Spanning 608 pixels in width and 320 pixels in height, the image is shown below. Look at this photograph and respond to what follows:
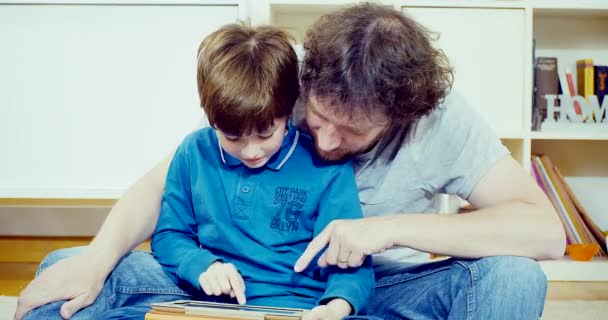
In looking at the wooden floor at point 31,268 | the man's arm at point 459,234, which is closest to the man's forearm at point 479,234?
the man's arm at point 459,234

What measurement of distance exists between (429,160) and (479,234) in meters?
0.17

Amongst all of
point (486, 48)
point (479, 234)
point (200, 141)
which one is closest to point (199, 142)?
point (200, 141)

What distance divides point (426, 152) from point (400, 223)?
0.54ft

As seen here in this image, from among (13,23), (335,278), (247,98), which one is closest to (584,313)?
(335,278)

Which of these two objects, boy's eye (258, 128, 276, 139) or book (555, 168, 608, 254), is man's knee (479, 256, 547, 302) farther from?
book (555, 168, 608, 254)

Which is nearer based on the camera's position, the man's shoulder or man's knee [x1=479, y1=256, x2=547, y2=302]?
man's knee [x1=479, y1=256, x2=547, y2=302]

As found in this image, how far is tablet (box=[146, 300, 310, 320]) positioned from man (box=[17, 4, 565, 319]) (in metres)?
0.13

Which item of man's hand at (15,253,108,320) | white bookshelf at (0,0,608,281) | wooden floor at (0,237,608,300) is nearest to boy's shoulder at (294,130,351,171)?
man's hand at (15,253,108,320)

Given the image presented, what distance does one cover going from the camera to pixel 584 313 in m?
1.76

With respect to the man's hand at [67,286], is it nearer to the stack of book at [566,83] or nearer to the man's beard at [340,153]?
the man's beard at [340,153]

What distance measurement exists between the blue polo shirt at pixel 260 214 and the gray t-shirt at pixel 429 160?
0.24 feet

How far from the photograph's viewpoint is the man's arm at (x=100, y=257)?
38.4 inches

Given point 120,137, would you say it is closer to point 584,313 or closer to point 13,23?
point 13,23

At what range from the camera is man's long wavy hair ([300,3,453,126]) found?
1.00 meters
